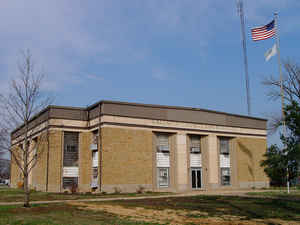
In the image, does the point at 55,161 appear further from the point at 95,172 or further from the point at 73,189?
the point at 95,172

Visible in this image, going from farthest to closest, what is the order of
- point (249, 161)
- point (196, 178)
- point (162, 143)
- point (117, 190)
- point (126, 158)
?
point (249, 161)
point (196, 178)
point (162, 143)
point (126, 158)
point (117, 190)

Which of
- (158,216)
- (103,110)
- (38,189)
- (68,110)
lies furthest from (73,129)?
(158,216)

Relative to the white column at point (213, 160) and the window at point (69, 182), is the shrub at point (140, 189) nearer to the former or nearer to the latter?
the window at point (69, 182)

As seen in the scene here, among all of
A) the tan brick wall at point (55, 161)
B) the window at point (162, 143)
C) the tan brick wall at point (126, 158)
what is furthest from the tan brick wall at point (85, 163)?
the window at point (162, 143)

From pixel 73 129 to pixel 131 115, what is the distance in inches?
265

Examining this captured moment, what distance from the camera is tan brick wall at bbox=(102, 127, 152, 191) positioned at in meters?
34.6

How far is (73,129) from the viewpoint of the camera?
38.5 meters

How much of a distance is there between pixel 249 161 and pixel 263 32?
55.9 ft

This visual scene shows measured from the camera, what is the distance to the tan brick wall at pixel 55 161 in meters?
36.7

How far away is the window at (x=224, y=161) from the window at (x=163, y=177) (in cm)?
757

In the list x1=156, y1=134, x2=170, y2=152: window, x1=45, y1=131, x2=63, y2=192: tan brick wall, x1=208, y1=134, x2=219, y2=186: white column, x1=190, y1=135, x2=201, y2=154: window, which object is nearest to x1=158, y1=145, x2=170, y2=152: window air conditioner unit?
x1=156, y1=134, x2=170, y2=152: window

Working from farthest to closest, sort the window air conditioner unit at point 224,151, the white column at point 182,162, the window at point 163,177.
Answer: the window air conditioner unit at point 224,151
the white column at point 182,162
the window at point 163,177

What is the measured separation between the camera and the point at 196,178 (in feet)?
133

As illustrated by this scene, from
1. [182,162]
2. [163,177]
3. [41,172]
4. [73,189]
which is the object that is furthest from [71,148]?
[182,162]
